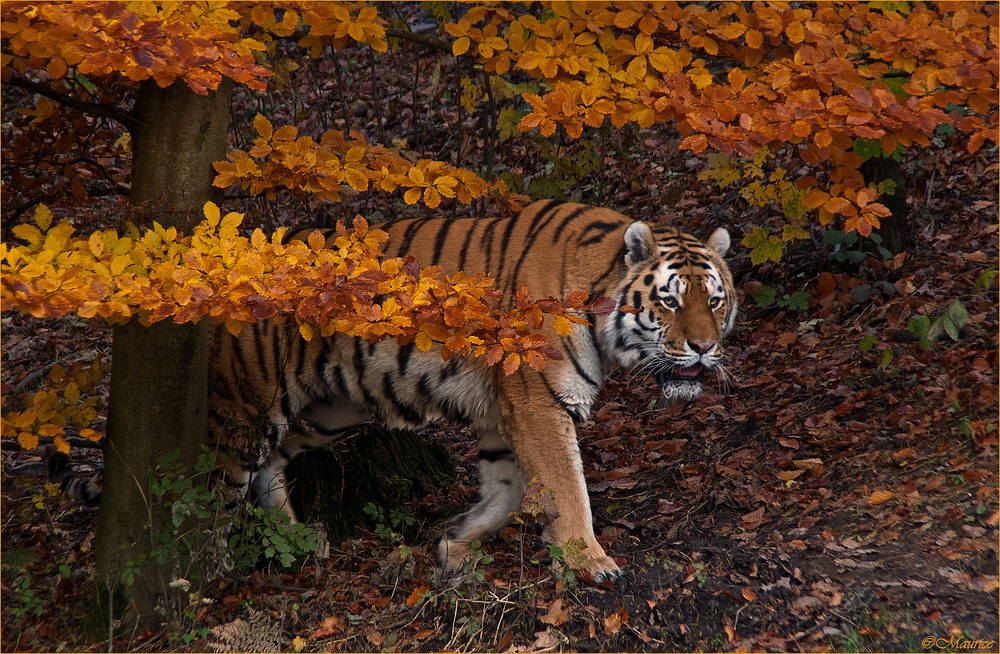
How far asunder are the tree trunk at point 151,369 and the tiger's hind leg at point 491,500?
62.5 inches

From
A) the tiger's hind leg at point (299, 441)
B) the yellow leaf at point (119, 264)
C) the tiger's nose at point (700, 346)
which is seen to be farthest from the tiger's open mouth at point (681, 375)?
the yellow leaf at point (119, 264)

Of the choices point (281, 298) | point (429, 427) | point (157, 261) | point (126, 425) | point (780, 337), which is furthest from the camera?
point (429, 427)

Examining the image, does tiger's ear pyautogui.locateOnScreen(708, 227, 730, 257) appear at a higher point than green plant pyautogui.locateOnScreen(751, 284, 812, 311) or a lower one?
higher

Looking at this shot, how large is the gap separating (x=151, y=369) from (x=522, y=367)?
6.12ft

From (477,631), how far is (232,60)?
2.66m

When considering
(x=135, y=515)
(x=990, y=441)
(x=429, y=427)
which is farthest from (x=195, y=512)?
(x=990, y=441)

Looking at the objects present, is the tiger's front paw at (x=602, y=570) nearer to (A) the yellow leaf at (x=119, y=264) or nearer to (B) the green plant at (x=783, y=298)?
(A) the yellow leaf at (x=119, y=264)

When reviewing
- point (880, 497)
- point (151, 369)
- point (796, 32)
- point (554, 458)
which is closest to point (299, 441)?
point (151, 369)

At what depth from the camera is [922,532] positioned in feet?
13.3

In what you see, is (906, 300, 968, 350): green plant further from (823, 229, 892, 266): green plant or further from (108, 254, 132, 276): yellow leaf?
(108, 254, 132, 276): yellow leaf

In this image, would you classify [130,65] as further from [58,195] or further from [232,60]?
[58,195]

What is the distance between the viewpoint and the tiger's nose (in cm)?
437

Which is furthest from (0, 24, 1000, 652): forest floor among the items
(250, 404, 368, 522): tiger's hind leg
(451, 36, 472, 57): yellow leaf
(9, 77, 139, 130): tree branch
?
(451, 36, 472, 57): yellow leaf

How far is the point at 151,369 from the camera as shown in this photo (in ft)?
13.5
